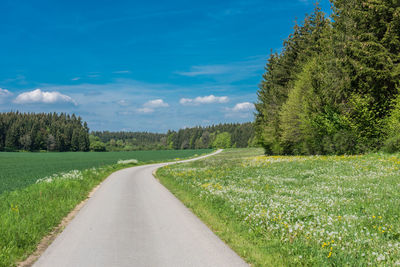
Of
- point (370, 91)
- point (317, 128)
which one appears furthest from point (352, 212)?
point (317, 128)

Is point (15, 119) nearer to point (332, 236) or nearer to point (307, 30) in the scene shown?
point (307, 30)

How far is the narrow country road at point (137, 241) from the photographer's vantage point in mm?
5941

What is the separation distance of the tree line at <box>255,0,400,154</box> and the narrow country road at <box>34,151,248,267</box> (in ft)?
68.8

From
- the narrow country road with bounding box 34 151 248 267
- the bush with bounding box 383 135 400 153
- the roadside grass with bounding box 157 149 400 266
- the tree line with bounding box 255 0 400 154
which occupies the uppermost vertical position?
the tree line with bounding box 255 0 400 154

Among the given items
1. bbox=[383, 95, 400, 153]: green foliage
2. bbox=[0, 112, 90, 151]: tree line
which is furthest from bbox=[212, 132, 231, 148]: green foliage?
bbox=[383, 95, 400, 153]: green foliage

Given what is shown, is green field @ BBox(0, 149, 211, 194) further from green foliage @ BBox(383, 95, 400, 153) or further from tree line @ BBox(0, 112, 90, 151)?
tree line @ BBox(0, 112, 90, 151)

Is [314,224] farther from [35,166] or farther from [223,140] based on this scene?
[223,140]

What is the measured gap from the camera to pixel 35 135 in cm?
13738

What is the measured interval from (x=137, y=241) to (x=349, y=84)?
24.7 meters

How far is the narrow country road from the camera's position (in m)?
5.94

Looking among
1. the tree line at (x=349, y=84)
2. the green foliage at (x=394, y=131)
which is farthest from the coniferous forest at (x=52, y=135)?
the green foliage at (x=394, y=131)

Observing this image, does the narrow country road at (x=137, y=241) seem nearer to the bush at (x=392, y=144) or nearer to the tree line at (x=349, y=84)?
the bush at (x=392, y=144)

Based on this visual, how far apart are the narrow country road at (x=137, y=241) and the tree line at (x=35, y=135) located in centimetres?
14662

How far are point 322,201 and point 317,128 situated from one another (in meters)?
24.7
